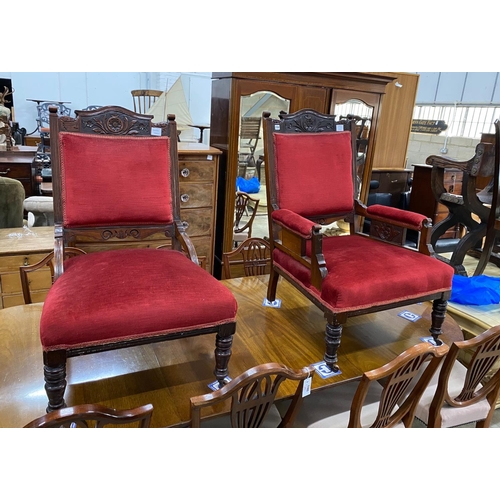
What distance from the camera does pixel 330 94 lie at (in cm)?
297

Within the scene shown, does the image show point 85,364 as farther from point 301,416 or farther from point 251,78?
point 251,78

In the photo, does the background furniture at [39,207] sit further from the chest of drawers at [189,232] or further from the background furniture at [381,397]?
the background furniture at [381,397]

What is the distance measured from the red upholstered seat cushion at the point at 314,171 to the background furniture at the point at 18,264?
4.39 ft

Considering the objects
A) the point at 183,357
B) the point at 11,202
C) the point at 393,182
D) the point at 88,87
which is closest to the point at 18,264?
the point at 11,202

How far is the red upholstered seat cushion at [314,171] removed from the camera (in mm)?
1976

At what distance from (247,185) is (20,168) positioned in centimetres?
185

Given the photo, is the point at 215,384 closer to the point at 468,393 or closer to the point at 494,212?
the point at 468,393

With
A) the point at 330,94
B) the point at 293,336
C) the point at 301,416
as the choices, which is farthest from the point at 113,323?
the point at 330,94

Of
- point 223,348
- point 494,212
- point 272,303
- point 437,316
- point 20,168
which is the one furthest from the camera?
point 20,168

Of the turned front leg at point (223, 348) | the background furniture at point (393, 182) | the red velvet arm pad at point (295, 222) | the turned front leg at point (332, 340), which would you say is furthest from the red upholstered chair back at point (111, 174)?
the background furniture at point (393, 182)

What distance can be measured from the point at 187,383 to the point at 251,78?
1986 mm

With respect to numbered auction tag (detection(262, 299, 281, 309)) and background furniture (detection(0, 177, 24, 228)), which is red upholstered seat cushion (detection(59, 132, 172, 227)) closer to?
numbered auction tag (detection(262, 299, 281, 309))

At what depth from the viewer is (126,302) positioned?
4.07 ft

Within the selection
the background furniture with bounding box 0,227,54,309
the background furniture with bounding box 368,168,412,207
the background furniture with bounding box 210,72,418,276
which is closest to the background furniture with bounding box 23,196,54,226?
the background furniture with bounding box 0,227,54,309
